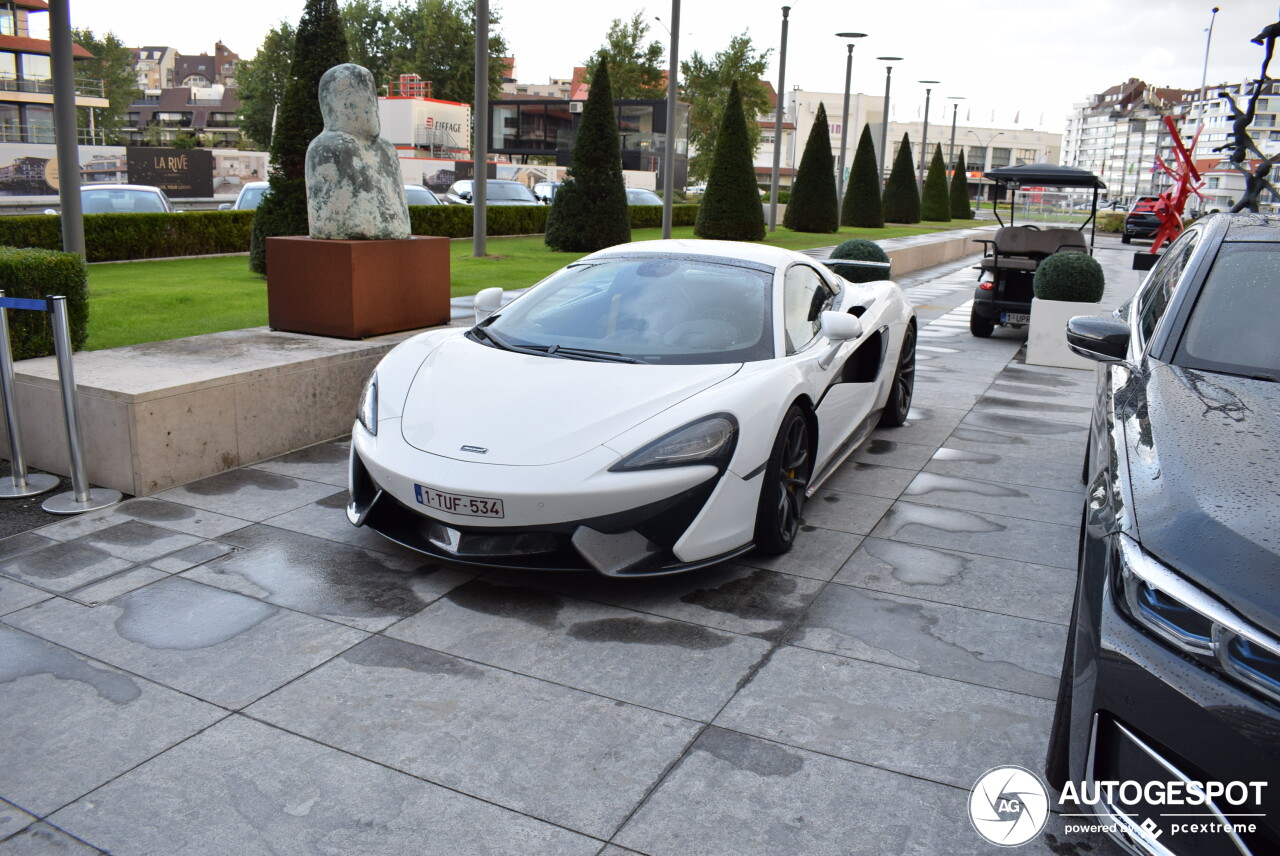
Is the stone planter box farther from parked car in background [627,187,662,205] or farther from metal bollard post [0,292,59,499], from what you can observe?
parked car in background [627,187,662,205]

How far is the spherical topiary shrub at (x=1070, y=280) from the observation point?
34.2ft

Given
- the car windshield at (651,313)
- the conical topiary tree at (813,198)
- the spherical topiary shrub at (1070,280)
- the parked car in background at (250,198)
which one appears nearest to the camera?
the car windshield at (651,313)

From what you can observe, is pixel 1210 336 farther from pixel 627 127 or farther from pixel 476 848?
pixel 627 127

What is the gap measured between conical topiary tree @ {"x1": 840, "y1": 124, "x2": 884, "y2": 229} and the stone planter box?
2491 centimetres

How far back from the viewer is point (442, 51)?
84500 millimetres

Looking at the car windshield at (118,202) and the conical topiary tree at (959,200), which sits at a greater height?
the conical topiary tree at (959,200)

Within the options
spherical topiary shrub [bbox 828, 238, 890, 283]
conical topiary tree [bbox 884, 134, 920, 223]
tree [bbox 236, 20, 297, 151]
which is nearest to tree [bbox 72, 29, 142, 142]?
tree [bbox 236, 20, 297, 151]

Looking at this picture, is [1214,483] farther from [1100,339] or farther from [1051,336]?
[1051,336]

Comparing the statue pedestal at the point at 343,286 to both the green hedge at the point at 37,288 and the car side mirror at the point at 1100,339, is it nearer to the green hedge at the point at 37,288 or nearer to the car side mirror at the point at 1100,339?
the green hedge at the point at 37,288

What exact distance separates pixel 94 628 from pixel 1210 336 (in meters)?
4.30

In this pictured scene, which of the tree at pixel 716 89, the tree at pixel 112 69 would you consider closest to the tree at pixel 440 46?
the tree at pixel 716 89

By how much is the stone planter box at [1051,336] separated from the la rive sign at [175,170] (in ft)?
110

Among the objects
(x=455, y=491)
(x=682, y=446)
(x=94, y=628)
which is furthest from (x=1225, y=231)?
(x=94, y=628)

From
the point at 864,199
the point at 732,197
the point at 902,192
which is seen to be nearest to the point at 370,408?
the point at 732,197
